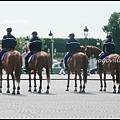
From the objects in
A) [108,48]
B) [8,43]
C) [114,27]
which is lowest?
[108,48]

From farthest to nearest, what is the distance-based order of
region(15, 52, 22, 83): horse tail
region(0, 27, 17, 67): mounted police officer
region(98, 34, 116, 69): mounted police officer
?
region(98, 34, 116, 69): mounted police officer
region(0, 27, 17, 67): mounted police officer
region(15, 52, 22, 83): horse tail

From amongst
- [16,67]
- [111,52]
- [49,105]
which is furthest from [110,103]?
[111,52]

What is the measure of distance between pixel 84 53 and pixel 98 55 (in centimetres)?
68

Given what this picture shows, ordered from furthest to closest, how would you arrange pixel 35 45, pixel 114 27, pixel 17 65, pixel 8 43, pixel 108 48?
pixel 114 27
pixel 108 48
pixel 35 45
pixel 8 43
pixel 17 65

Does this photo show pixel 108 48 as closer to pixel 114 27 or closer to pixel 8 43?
pixel 8 43

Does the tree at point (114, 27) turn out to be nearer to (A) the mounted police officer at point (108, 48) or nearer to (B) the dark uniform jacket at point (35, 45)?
(A) the mounted police officer at point (108, 48)

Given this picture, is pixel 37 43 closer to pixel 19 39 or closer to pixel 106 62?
pixel 106 62

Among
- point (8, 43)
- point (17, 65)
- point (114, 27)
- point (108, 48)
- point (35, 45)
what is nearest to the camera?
point (17, 65)

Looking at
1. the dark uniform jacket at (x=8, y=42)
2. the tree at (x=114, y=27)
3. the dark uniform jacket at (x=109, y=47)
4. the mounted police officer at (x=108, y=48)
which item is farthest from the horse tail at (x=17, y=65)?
the tree at (x=114, y=27)

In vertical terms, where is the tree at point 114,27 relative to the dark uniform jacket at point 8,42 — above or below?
above

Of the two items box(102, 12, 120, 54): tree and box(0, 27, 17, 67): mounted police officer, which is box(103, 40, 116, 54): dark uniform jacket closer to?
box(0, 27, 17, 67): mounted police officer

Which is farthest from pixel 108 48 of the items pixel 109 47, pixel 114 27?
pixel 114 27

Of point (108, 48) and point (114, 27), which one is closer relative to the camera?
point (108, 48)

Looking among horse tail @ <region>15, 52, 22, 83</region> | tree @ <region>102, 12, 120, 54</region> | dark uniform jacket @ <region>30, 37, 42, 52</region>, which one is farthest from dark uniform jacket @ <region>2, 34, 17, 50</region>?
tree @ <region>102, 12, 120, 54</region>
